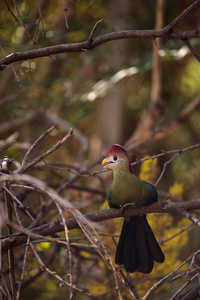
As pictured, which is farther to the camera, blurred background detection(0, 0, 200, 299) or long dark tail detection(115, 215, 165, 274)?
blurred background detection(0, 0, 200, 299)

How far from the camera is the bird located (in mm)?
2594

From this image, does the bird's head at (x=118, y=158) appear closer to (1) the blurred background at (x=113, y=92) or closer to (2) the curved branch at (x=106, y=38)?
(2) the curved branch at (x=106, y=38)

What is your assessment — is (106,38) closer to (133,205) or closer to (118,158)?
(118,158)

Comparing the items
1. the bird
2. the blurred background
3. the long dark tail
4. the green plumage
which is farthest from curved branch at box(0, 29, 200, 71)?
the blurred background

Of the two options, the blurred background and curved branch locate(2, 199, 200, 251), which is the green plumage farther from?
the blurred background

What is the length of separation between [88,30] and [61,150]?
1.62 metres

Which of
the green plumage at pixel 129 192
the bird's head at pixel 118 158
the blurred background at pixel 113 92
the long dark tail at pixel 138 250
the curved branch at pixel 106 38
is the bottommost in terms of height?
the long dark tail at pixel 138 250

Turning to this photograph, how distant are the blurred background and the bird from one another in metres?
2.22

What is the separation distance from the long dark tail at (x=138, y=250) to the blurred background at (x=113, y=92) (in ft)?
7.20

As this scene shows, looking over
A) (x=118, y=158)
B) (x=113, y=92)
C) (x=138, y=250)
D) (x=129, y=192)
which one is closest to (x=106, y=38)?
(x=118, y=158)

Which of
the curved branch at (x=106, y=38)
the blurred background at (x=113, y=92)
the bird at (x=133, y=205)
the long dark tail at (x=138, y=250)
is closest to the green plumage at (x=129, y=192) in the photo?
the bird at (x=133, y=205)

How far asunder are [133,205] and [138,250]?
27 cm

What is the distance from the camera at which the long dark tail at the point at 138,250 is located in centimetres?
261

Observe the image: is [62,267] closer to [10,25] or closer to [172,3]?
[10,25]
